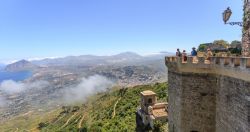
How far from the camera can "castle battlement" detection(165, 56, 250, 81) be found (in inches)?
506

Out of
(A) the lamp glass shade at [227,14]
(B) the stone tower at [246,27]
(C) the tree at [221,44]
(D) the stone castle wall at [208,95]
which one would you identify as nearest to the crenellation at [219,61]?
(D) the stone castle wall at [208,95]

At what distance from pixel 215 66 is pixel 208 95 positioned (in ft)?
5.91

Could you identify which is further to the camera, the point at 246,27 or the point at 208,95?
the point at 246,27

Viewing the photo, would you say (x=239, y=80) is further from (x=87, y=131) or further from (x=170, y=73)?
(x=87, y=131)

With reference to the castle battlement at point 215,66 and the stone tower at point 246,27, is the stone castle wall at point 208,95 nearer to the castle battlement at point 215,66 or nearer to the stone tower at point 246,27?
the castle battlement at point 215,66

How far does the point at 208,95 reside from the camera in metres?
16.5

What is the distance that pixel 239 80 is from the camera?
1341cm

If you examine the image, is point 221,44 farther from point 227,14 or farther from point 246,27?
point 227,14

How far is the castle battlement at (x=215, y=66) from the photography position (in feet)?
42.2

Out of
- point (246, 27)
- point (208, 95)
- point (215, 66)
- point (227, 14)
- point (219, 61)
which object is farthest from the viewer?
point (246, 27)

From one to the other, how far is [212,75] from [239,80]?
2903 millimetres

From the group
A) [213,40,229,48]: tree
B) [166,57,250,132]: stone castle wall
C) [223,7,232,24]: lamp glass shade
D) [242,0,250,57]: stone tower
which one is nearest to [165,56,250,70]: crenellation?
[166,57,250,132]: stone castle wall

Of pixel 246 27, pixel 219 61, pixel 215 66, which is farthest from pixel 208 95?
pixel 246 27

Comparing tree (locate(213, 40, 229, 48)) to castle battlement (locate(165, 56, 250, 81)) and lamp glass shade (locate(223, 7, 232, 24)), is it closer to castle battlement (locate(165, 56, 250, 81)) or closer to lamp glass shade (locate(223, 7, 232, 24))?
lamp glass shade (locate(223, 7, 232, 24))
